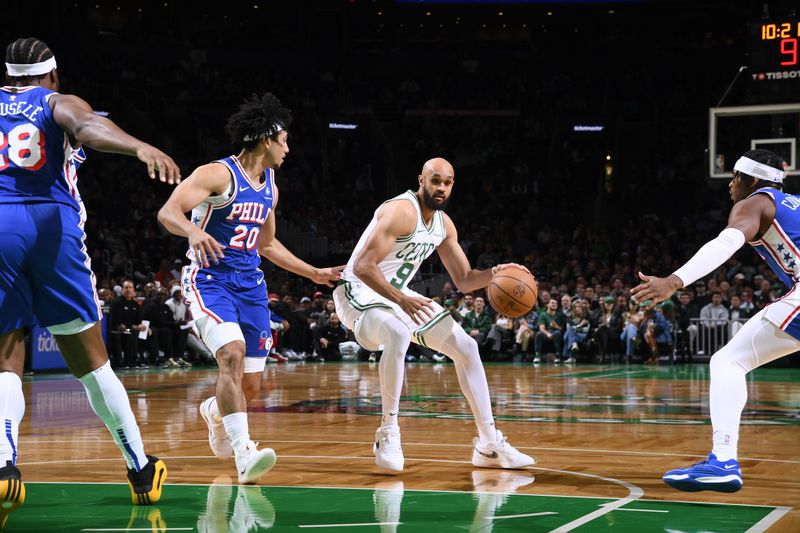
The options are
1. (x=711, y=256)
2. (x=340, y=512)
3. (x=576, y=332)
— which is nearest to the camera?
(x=340, y=512)

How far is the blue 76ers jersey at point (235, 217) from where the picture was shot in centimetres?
641

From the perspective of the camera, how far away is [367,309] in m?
7.00

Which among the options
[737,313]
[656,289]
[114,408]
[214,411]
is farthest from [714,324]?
A: [114,408]

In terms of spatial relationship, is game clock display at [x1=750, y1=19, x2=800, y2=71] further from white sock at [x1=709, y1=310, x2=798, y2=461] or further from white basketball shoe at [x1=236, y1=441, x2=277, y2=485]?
white basketball shoe at [x1=236, y1=441, x2=277, y2=485]

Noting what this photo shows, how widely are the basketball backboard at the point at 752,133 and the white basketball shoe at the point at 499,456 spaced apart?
11.3 metres

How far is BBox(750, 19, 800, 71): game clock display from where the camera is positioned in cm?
1545

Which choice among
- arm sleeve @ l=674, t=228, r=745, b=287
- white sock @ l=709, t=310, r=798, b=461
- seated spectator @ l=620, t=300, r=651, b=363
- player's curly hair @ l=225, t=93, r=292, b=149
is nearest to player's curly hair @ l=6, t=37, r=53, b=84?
player's curly hair @ l=225, t=93, r=292, b=149

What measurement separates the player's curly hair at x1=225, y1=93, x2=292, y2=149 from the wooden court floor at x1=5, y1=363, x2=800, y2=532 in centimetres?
211

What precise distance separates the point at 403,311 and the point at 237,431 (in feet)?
4.82

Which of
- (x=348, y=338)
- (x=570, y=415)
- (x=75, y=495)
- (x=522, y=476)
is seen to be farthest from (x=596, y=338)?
(x=75, y=495)

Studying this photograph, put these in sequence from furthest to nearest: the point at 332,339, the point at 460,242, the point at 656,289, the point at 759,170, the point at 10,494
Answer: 1. the point at 460,242
2. the point at 332,339
3. the point at 759,170
4. the point at 656,289
5. the point at 10,494

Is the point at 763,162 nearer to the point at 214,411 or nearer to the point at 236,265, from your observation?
the point at 236,265

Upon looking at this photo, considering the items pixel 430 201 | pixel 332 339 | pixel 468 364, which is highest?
pixel 430 201

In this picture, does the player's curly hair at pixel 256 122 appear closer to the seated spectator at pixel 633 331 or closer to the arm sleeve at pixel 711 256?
the arm sleeve at pixel 711 256
